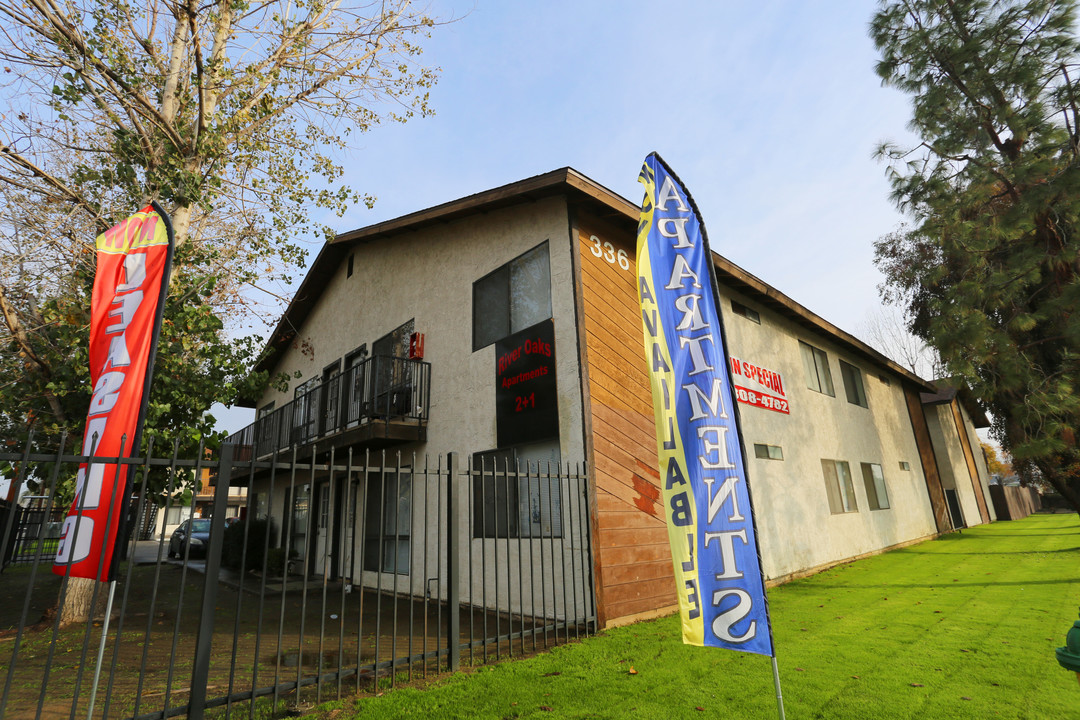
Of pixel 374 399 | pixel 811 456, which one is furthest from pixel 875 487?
pixel 374 399

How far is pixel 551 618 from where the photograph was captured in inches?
269

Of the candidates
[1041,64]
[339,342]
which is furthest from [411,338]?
[1041,64]

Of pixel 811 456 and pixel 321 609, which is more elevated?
pixel 811 456

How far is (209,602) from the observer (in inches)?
152

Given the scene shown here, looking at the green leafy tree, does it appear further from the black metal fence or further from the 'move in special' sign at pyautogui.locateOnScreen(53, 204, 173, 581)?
the 'move in special' sign at pyautogui.locateOnScreen(53, 204, 173, 581)

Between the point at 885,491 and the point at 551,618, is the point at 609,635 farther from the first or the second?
the point at 885,491

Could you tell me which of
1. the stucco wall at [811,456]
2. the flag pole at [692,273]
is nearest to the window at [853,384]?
the stucco wall at [811,456]

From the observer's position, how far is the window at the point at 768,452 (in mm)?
9853

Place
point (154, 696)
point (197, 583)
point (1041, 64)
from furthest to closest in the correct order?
point (197, 583), point (1041, 64), point (154, 696)

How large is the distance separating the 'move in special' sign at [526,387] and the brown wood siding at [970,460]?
72.9ft

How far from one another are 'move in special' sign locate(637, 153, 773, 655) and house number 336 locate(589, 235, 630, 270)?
143 inches

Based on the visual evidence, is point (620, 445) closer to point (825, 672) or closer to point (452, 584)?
point (452, 584)

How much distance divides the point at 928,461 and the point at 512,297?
55.5 ft

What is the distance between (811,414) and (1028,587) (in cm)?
490
